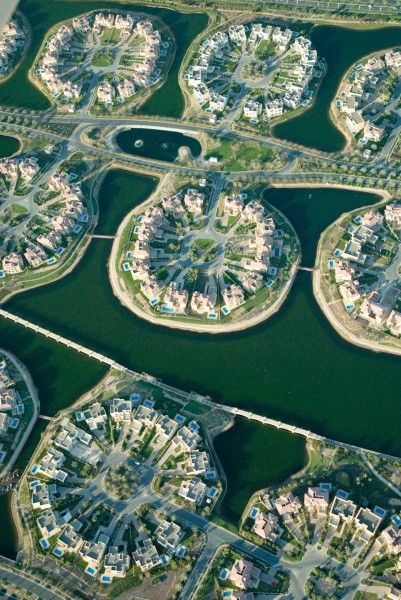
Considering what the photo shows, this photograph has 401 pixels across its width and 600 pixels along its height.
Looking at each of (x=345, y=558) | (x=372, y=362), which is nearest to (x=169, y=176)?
(x=372, y=362)

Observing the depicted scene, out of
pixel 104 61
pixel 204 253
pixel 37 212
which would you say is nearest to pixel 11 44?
pixel 104 61

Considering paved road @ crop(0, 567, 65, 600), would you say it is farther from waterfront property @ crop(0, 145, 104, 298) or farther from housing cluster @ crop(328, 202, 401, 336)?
housing cluster @ crop(328, 202, 401, 336)

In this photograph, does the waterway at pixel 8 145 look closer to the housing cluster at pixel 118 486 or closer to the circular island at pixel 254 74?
the circular island at pixel 254 74

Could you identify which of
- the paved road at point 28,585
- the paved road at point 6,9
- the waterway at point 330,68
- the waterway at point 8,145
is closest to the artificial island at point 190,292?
the paved road at point 28,585

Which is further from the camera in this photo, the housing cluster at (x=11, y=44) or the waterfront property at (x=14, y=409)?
the housing cluster at (x=11, y=44)

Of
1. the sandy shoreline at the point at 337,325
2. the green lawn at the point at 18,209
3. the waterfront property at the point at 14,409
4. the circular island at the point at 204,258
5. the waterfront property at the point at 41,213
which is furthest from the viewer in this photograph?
the green lawn at the point at 18,209
